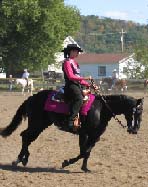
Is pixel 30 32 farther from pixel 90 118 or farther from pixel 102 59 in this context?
pixel 90 118

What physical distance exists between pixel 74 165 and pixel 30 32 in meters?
36.8

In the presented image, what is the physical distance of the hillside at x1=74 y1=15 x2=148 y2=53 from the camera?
488 ft

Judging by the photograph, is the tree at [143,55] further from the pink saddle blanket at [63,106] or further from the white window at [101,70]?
the pink saddle blanket at [63,106]

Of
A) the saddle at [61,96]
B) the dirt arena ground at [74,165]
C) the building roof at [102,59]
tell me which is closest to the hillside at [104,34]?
the building roof at [102,59]

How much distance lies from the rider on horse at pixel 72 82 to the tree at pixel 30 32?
35.2m

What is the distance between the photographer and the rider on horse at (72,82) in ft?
28.8

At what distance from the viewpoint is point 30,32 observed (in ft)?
149

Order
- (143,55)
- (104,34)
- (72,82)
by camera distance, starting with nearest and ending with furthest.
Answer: (72,82), (143,55), (104,34)

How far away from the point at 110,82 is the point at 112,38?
4760 inches

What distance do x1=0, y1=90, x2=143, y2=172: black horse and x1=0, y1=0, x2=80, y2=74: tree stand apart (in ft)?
114

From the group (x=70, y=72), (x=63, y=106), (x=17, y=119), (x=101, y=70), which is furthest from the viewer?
(x=101, y=70)

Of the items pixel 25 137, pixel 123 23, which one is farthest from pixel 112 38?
pixel 25 137

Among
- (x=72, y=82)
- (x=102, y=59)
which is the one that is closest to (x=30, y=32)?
(x=102, y=59)

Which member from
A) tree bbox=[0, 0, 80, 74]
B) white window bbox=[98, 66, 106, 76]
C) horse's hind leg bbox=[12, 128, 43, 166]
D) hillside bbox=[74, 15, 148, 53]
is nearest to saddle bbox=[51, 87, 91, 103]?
horse's hind leg bbox=[12, 128, 43, 166]
